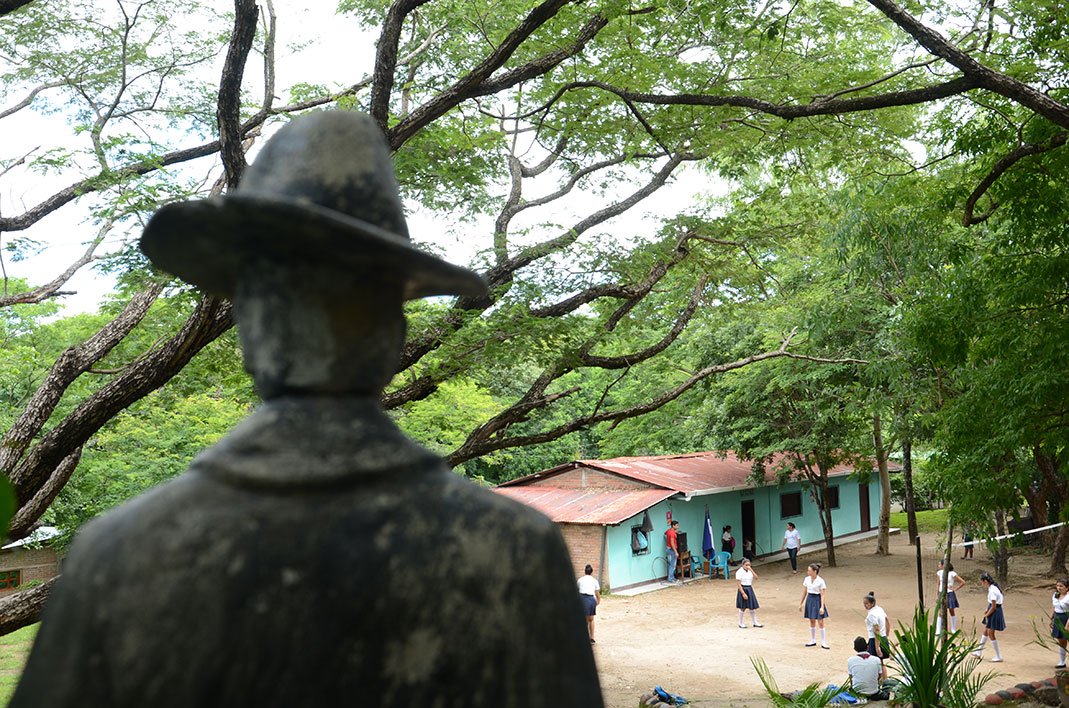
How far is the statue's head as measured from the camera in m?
1.33

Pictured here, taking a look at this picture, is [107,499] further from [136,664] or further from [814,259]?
[136,664]

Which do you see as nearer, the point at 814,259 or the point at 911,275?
the point at 911,275

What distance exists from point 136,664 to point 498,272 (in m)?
8.99

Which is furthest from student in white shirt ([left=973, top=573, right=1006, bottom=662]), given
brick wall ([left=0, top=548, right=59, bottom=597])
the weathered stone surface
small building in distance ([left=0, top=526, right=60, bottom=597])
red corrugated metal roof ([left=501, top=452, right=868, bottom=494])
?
brick wall ([left=0, top=548, right=59, bottom=597])

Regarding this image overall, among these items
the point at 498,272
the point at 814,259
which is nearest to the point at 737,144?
the point at 498,272

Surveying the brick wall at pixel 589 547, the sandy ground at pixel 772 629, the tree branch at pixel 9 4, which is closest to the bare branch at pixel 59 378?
the tree branch at pixel 9 4

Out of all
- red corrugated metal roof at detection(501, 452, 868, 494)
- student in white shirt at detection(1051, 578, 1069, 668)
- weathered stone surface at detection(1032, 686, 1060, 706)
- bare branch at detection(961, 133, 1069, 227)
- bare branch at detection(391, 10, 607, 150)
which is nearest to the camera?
bare branch at detection(961, 133, 1069, 227)

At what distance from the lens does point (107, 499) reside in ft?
51.8

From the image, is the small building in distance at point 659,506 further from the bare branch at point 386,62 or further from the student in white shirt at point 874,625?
the bare branch at point 386,62

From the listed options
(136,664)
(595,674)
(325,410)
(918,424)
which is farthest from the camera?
(918,424)

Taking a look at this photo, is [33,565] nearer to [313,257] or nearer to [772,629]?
[772,629]

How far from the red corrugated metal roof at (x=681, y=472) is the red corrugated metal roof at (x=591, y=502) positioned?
1.37 feet

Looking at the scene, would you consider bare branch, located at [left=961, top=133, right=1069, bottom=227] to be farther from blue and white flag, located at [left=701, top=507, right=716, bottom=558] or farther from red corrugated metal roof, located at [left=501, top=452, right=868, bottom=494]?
blue and white flag, located at [left=701, top=507, right=716, bottom=558]

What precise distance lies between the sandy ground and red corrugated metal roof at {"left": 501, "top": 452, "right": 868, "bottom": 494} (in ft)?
8.10
